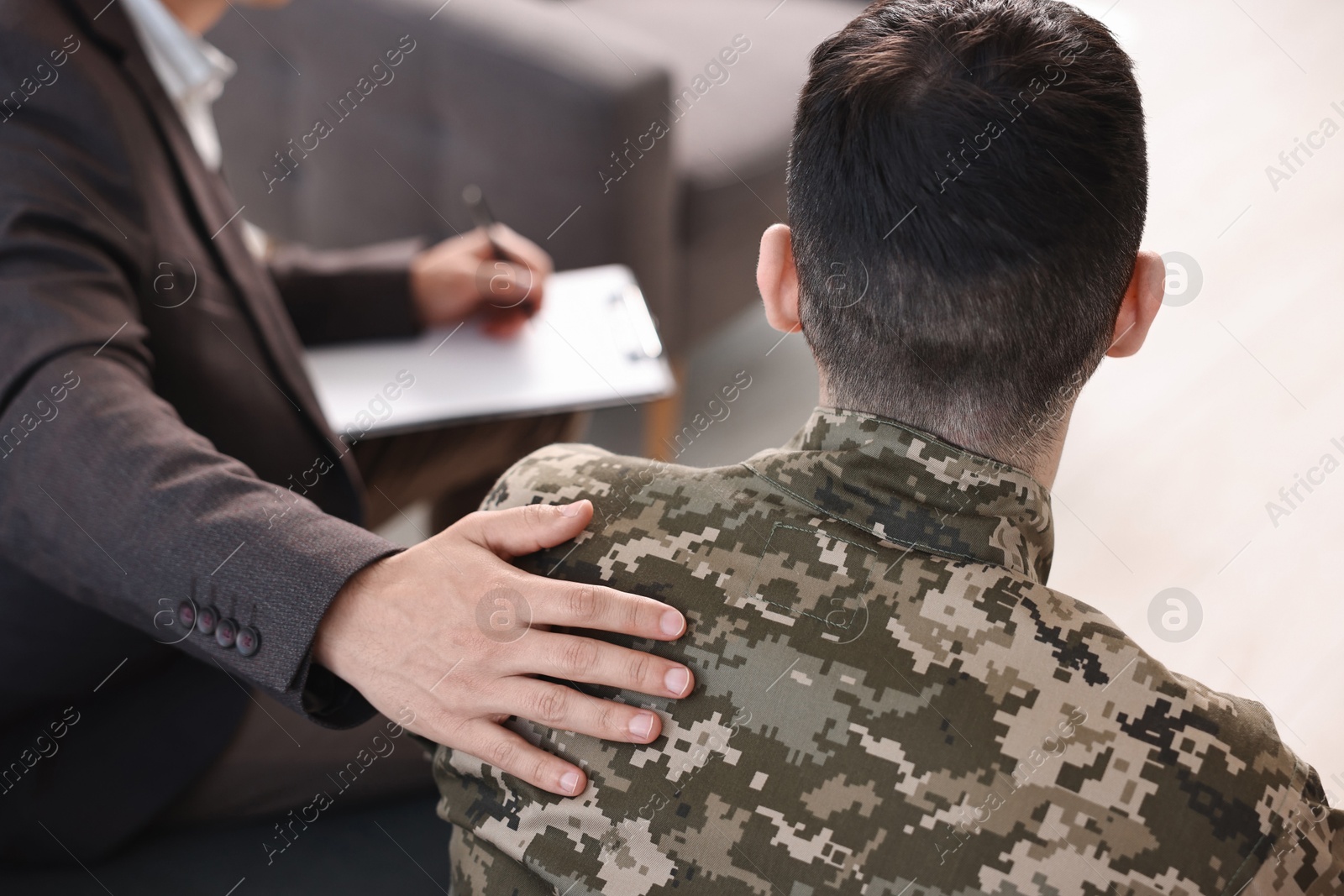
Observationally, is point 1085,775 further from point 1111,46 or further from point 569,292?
point 569,292

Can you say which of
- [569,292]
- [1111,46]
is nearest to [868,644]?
[1111,46]

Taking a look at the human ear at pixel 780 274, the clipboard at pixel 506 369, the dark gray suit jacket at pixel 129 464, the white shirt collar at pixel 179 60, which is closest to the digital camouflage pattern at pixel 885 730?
the human ear at pixel 780 274

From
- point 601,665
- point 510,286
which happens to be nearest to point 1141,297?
point 601,665

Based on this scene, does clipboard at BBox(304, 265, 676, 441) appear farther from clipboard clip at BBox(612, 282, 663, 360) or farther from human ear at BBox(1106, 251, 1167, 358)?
human ear at BBox(1106, 251, 1167, 358)

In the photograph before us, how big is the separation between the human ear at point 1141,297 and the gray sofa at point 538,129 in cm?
120

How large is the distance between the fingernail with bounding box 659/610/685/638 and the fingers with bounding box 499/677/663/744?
0.06 meters

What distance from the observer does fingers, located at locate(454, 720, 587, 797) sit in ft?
2.28

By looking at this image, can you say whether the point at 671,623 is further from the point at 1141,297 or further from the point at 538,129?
the point at 538,129

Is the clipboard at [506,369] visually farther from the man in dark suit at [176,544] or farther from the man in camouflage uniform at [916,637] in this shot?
the man in camouflage uniform at [916,637]

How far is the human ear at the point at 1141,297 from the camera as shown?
0.75 m

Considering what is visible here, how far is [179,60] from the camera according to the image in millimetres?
1344

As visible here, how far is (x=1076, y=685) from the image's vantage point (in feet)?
2.04

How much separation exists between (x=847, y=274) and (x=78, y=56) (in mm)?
872

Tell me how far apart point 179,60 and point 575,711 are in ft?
3.73
